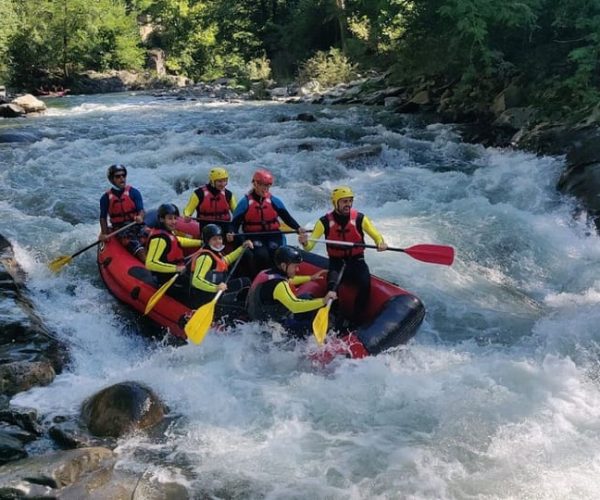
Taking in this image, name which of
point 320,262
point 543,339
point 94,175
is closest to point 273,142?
point 94,175

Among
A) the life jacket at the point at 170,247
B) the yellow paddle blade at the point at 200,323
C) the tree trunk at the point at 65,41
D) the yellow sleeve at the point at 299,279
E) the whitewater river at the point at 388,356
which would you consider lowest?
the whitewater river at the point at 388,356

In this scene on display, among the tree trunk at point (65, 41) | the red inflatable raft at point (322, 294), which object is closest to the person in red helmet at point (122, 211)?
the red inflatable raft at point (322, 294)

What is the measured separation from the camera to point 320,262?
5.86 metres

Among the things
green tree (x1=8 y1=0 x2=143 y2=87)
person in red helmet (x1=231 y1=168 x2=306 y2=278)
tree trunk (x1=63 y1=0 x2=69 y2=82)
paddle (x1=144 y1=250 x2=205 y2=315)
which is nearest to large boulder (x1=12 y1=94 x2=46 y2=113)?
green tree (x1=8 y1=0 x2=143 y2=87)

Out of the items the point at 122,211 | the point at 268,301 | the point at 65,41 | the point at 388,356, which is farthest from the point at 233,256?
the point at 65,41

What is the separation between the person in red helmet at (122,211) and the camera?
650 cm

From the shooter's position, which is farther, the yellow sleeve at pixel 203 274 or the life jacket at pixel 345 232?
the life jacket at pixel 345 232

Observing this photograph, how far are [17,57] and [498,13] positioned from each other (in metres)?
21.6

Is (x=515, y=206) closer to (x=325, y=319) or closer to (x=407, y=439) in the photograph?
(x=325, y=319)

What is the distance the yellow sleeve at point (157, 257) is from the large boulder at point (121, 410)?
4.57 ft

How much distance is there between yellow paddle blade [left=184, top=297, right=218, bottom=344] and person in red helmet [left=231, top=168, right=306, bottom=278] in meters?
1.05

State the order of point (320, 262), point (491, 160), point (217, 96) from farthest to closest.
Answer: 1. point (217, 96)
2. point (491, 160)
3. point (320, 262)

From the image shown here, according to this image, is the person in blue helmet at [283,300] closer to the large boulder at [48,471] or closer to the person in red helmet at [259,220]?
the person in red helmet at [259,220]

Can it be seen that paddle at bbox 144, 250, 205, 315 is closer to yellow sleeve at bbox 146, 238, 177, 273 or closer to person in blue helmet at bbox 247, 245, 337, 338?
yellow sleeve at bbox 146, 238, 177, 273
